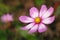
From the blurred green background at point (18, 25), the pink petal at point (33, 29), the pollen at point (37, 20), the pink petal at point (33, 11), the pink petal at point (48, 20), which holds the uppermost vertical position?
the pink petal at point (33, 11)

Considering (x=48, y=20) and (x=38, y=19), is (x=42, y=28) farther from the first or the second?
(x=38, y=19)

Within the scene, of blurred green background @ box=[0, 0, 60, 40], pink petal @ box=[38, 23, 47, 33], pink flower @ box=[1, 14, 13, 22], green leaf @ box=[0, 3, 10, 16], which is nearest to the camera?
pink petal @ box=[38, 23, 47, 33]

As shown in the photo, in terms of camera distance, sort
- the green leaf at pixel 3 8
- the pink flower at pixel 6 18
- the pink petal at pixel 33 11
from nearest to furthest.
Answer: the pink petal at pixel 33 11 < the pink flower at pixel 6 18 < the green leaf at pixel 3 8

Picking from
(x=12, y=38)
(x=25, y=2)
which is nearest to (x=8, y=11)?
(x=25, y=2)

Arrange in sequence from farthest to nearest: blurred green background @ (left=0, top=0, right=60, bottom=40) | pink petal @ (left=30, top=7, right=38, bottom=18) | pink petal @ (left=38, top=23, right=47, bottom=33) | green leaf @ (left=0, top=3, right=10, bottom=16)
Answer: green leaf @ (left=0, top=3, right=10, bottom=16) < blurred green background @ (left=0, top=0, right=60, bottom=40) < pink petal @ (left=30, top=7, right=38, bottom=18) < pink petal @ (left=38, top=23, right=47, bottom=33)

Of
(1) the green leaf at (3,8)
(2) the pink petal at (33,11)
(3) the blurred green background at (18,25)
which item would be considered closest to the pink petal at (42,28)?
(2) the pink petal at (33,11)

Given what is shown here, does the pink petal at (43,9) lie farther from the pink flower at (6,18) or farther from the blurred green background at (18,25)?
the pink flower at (6,18)

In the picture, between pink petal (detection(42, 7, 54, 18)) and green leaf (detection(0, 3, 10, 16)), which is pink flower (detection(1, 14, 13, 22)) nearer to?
green leaf (detection(0, 3, 10, 16))

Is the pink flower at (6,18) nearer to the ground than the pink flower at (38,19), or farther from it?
nearer to the ground

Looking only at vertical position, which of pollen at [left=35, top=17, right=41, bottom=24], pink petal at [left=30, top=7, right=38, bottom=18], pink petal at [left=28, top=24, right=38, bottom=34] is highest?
pink petal at [left=30, top=7, right=38, bottom=18]

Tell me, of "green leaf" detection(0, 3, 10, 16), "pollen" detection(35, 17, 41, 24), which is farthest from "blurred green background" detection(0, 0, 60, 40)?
"pollen" detection(35, 17, 41, 24)
